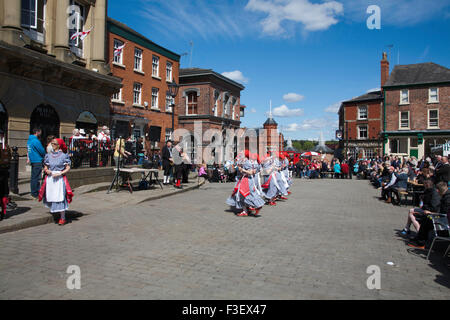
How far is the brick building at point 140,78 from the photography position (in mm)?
25125

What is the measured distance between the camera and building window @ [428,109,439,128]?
122 ft

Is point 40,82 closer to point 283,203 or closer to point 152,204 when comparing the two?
point 152,204

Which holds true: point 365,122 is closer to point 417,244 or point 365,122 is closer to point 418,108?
point 418,108

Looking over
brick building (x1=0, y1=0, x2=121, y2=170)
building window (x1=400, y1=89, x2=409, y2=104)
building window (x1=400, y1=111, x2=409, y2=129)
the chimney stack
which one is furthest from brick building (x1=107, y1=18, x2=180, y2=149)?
building window (x1=400, y1=111, x2=409, y2=129)

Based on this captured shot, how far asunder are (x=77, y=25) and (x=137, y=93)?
9.58 meters

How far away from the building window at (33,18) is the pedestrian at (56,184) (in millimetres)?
Answer: 11297

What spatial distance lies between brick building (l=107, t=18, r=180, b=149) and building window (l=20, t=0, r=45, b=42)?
771 cm

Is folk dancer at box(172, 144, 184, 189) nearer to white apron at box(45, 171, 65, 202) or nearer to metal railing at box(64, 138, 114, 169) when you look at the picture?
metal railing at box(64, 138, 114, 169)

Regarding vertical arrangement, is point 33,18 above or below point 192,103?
above

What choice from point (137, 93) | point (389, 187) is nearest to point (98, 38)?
point (137, 93)

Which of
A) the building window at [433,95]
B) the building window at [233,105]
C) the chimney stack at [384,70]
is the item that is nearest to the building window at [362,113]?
the chimney stack at [384,70]

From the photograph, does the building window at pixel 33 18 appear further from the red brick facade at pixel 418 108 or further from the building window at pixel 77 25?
the red brick facade at pixel 418 108

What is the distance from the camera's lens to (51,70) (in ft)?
51.4

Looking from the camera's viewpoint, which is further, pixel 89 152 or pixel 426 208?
pixel 89 152
